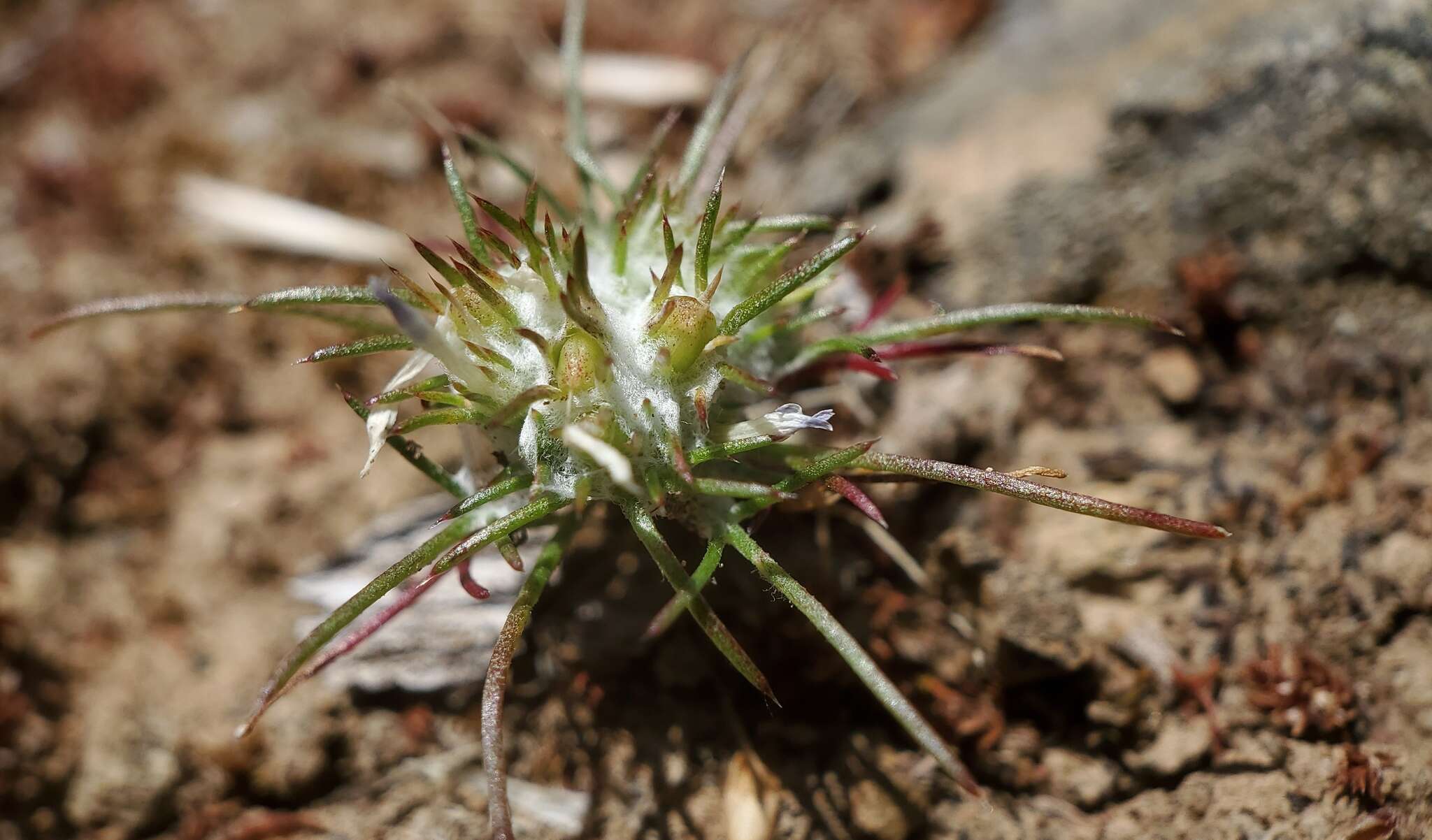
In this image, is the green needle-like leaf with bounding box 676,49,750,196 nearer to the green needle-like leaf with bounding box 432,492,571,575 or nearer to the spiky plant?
the spiky plant

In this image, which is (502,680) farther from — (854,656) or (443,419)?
(854,656)

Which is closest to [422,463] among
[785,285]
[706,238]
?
[706,238]

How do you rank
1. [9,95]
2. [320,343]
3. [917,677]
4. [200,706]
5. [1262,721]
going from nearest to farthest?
[1262,721] < [917,677] < [200,706] < [320,343] < [9,95]

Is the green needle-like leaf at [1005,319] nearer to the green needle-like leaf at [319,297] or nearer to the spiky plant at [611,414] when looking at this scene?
the spiky plant at [611,414]

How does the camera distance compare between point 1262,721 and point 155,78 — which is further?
point 155,78

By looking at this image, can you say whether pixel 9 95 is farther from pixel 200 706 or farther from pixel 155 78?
pixel 200 706

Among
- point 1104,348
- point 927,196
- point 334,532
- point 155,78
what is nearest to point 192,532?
point 334,532

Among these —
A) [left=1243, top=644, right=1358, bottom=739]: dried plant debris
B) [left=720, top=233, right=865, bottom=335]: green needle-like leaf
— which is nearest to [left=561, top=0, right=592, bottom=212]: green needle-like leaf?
[left=720, top=233, right=865, bottom=335]: green needle-like leaf
